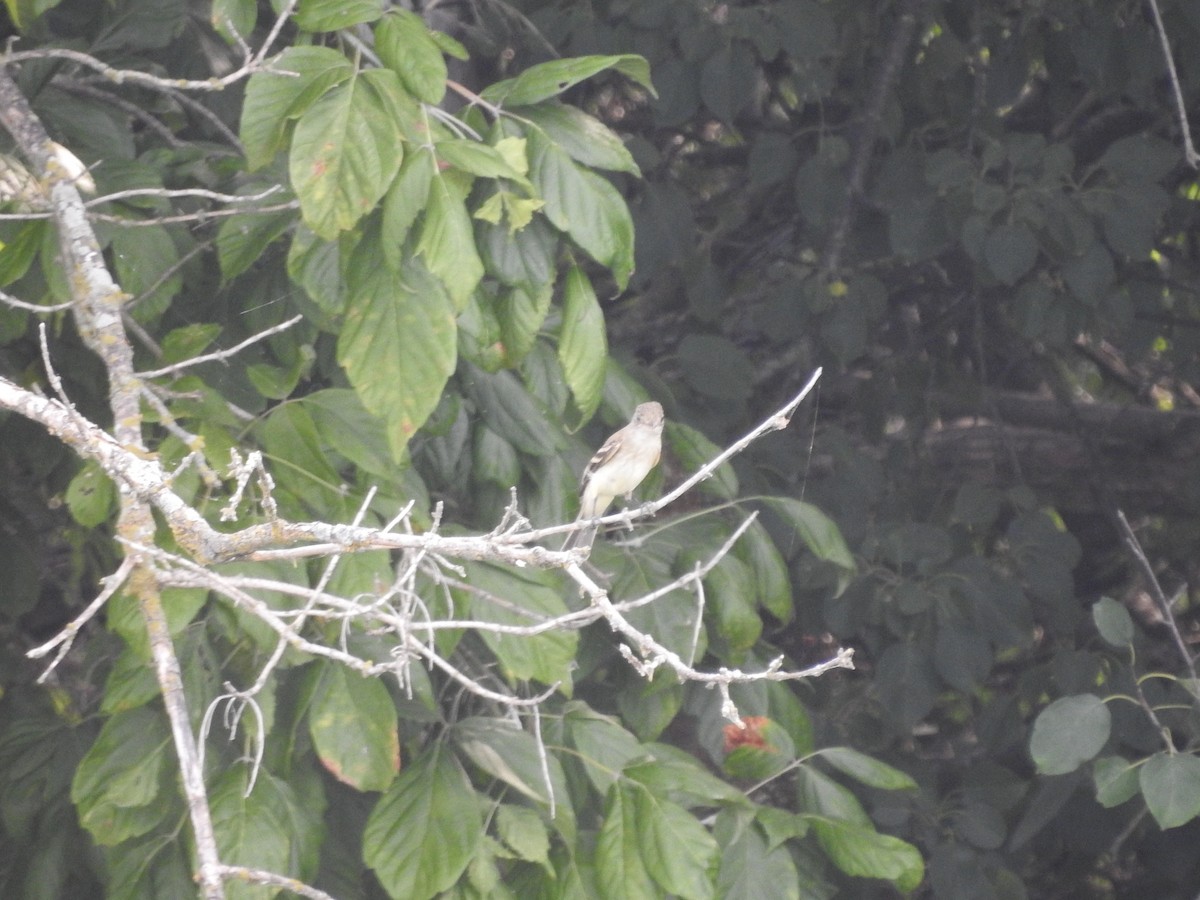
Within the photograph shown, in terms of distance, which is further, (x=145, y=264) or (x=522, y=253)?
(x=145, y=264)

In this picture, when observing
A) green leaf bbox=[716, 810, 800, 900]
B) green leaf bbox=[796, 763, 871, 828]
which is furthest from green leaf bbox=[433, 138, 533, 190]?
green leaf bbox=[796, 763, 871, 828]

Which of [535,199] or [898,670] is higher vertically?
Answer: [535,199]

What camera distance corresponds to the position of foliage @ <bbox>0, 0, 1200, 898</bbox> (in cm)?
234

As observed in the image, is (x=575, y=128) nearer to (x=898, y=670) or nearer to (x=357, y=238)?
(x=357, y=238)

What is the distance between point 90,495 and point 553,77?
39.9 inches

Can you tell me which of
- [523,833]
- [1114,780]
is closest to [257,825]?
[523,833]

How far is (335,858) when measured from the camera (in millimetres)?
2773

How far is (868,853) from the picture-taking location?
2746 mm

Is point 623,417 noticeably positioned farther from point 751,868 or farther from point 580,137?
point 751,868

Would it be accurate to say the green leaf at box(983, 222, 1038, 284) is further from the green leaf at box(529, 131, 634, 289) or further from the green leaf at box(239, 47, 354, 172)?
the green leaf at box(239, 47, 354, 172)

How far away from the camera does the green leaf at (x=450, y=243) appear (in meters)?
2.12

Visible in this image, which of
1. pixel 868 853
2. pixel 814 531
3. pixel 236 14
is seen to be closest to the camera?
pixel 236 14

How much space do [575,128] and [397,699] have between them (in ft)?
3.72

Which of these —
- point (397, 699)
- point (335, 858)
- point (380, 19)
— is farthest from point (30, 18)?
point (335, 858)
